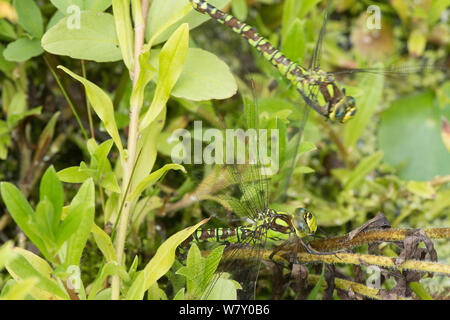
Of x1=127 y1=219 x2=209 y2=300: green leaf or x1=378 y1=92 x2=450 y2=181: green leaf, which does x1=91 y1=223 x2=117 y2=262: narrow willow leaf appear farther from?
x1=378 y1=92 x2=450 y2=181: green leaf

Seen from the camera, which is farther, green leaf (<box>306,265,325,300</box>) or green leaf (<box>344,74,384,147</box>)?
green leaf (<box>344,74,384,147</box>)

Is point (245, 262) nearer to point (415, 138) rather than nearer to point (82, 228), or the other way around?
point (82, 228)

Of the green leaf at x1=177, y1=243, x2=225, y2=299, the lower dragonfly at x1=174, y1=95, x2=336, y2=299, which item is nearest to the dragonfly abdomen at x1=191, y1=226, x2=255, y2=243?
the lower dragonfly at x1=174, y1=95, x2=336, y2=299

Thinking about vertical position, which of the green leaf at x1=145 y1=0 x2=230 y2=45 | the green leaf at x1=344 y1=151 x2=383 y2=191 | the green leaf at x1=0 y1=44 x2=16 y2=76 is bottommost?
the green leaf at x1=344 y1=151 x2=383 y2=191

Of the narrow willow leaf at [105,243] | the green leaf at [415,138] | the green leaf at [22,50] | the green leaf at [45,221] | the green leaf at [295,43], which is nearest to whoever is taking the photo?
the green leaf at [45,221]

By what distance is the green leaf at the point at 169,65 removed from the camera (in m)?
0.77

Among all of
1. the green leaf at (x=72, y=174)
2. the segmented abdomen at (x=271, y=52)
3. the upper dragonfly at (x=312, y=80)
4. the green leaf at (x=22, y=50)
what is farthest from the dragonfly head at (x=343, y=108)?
the green leaf at (x=22, y=50)

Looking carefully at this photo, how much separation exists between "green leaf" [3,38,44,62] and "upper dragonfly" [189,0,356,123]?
0.41 metres

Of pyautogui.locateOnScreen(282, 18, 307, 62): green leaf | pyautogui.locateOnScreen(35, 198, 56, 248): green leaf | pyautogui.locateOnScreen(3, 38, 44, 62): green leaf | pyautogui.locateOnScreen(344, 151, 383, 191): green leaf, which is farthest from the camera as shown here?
pyautogui.locateOnScreen(344, 151, 383, 191): green leaf

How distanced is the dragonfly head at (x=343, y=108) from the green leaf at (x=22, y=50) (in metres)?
0.66

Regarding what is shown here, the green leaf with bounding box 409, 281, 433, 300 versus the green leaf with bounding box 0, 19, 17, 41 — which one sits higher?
the green leaf with bounding box 0, 19, 17, 41

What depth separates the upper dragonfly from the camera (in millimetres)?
1067

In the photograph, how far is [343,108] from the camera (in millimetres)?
1062

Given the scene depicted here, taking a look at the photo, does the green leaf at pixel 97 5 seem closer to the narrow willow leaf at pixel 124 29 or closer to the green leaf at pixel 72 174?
the narrow willow leaf at pixel 124 29
